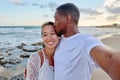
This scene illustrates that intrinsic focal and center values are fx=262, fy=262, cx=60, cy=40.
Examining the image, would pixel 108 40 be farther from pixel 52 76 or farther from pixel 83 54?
pixel 83 54

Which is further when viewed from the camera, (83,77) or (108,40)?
(108,40)

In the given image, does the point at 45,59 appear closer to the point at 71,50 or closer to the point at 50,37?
the point at 50,37

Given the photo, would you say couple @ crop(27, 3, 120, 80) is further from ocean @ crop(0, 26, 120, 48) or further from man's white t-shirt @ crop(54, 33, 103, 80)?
ocean @ crop(0, 26, 120, 48)

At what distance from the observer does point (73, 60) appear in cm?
213

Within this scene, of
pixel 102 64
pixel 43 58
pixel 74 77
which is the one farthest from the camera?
pixel 43 58

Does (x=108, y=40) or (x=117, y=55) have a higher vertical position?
(x=117, y=55)

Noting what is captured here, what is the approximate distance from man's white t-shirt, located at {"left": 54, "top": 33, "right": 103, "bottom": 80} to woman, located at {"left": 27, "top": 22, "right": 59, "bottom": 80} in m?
0.34

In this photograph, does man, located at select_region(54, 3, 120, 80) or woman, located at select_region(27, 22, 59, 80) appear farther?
woman, located at select_region(27, 22, 59, 80)

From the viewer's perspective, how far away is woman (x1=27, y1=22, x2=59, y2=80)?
8.62 ft

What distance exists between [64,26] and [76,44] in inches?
9.8

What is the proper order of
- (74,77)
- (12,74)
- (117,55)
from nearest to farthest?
(117,55) → (74,77) → (12,74)

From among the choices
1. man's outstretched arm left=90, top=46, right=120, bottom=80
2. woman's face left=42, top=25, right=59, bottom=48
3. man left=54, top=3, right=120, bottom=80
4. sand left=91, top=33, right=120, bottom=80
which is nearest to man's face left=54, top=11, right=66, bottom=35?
man left=54, top=3, right=120, bottom=80

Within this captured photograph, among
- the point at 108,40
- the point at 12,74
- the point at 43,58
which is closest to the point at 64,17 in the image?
the point at 43,58

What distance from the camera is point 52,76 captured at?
272cm
